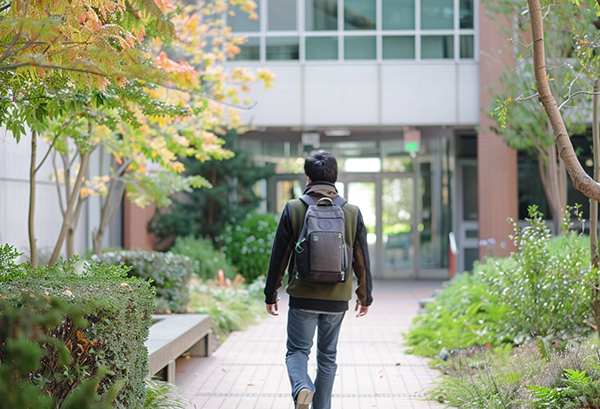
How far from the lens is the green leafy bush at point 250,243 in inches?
552

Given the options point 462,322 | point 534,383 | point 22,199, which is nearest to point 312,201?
point 534,383

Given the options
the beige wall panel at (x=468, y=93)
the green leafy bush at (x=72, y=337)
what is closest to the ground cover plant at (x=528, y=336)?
the green leafy bush at (x=72, y=337)

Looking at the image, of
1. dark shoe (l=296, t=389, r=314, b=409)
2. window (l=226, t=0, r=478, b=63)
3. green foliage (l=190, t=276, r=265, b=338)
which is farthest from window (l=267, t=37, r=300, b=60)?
dark shoe (l=296, t=389, r=314, b=409)

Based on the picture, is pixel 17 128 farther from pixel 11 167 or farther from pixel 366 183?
pixel 366 183

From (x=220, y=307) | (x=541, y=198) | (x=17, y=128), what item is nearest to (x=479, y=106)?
(x=541, y=198)

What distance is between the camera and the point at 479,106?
14.8 metres

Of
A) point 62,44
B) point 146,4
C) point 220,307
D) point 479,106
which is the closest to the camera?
point 62,44

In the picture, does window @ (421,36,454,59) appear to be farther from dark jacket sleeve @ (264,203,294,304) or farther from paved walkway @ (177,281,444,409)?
dark jacket sleeve @ (264,203,294,304)

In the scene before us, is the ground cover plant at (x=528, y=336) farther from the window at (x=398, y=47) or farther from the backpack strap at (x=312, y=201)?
the window at (x=398, y=47)

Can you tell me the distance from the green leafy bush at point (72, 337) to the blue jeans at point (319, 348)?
0.94 m

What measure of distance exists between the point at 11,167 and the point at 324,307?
246 inches

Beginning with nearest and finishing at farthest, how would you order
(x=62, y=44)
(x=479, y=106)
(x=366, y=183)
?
1. (x=62, y=44)
2. (x=479, y=106)
3. (x=366, y=183)

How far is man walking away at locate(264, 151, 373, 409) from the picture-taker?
165 inches

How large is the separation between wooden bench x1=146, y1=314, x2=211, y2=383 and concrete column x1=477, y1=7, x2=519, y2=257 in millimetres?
8796
